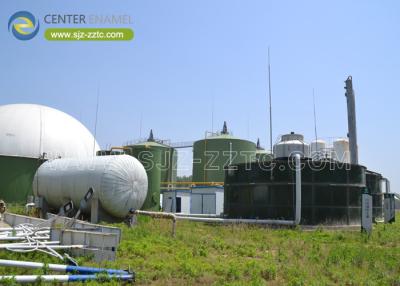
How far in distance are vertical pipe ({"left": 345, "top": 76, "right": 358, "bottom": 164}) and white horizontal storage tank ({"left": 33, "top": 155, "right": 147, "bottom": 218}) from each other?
14.0 m

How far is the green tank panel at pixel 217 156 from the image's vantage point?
3631 cm

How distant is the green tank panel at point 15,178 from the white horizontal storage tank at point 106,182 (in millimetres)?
10737

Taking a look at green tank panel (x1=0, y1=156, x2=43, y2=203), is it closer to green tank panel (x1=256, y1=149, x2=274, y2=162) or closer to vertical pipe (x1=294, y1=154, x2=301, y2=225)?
green tank panel (x1=256, y1=149, x2=274, y2=162)

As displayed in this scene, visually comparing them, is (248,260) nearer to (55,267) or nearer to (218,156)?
(55,267)

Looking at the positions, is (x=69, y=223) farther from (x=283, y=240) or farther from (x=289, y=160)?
(x=289, y=160)

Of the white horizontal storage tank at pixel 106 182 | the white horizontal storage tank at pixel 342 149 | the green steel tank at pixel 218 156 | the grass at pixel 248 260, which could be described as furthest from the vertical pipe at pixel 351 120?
the white horizontal storage tank at pixel 106 182

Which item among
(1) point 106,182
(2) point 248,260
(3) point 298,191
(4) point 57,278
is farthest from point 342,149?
(4) point 57,278

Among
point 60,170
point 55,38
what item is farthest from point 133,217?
point 55,38

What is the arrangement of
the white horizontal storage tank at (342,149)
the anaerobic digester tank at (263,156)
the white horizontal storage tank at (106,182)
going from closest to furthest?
the white horizontal storage tank at (106,182), the anaerobic digester tank at (263,156), the white horizontal storage tank at (342,149)

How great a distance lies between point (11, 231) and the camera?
415 inches

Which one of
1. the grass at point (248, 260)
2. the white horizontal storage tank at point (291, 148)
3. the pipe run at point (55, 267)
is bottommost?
the grass at point (248, 260)

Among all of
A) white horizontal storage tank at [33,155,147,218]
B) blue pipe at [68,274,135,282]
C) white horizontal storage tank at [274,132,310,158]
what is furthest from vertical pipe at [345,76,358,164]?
blue pipe at [68,274,135,282]

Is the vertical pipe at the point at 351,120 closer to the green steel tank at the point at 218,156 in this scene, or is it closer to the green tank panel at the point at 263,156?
the green tank panel at the point at 263,156

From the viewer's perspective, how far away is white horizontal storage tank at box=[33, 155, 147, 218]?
1709 centimetres
